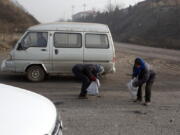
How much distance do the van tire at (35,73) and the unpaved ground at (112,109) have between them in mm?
251

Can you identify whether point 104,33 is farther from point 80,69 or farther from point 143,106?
point 143,106

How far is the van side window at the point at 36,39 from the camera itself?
11.0m

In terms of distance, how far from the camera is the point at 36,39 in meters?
11.1

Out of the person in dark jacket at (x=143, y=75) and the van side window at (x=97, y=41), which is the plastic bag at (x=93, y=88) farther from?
the van side window at (x=97, y=41)

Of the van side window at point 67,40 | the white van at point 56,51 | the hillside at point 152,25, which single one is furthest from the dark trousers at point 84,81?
the hillside at point 152,25

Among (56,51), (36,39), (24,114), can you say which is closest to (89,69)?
(56,51)

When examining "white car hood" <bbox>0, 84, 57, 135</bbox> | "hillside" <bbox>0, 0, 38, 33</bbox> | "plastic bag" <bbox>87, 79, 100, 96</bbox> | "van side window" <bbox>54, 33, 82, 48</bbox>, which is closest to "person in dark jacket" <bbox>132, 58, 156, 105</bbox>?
"plastic bag" <bbox>87, 79, 100, 96</bbox>

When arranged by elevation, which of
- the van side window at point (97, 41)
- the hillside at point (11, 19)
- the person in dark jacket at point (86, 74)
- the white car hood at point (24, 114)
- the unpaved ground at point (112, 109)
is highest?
the hillside at point (11, 19)

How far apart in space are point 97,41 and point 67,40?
106 centimetres

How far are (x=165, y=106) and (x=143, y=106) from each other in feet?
1.88

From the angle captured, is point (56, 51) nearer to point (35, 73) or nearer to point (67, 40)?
point (67, 40)

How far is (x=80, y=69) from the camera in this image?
874cm

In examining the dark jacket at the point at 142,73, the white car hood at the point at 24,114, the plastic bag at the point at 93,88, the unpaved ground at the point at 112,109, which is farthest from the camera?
the plastic bag at the point at 93,88

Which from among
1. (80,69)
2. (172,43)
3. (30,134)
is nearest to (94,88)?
(80,69)
